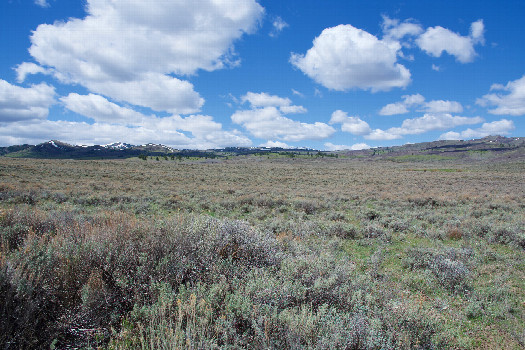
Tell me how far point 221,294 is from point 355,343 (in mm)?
1910

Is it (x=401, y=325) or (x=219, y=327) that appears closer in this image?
(x=219, y=327)

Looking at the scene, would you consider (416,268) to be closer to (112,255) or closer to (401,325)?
(401,325)

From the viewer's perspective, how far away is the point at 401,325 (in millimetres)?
3402

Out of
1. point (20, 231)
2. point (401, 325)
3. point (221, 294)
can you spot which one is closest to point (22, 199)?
point (20, 231)

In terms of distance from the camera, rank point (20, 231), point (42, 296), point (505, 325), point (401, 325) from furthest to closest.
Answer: point (20, 231) < point (505, 325) < point (401, 325) < point (42, 296)

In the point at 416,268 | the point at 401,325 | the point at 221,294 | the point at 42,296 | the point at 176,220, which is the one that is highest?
the point at 176,220

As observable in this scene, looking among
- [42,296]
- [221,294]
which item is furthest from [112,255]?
[221,294]

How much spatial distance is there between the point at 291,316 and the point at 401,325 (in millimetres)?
1739

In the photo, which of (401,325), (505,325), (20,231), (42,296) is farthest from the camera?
(20,231)

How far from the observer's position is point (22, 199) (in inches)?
543

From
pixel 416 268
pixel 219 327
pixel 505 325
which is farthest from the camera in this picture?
pixel 416 268

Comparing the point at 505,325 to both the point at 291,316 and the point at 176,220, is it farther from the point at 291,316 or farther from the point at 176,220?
the point at 176,220

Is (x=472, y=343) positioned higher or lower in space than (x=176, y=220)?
lower

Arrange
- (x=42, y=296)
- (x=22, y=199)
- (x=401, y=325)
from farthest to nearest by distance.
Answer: (x=22, y=199)
(x=401, y=325)
(x=42, y=296)
